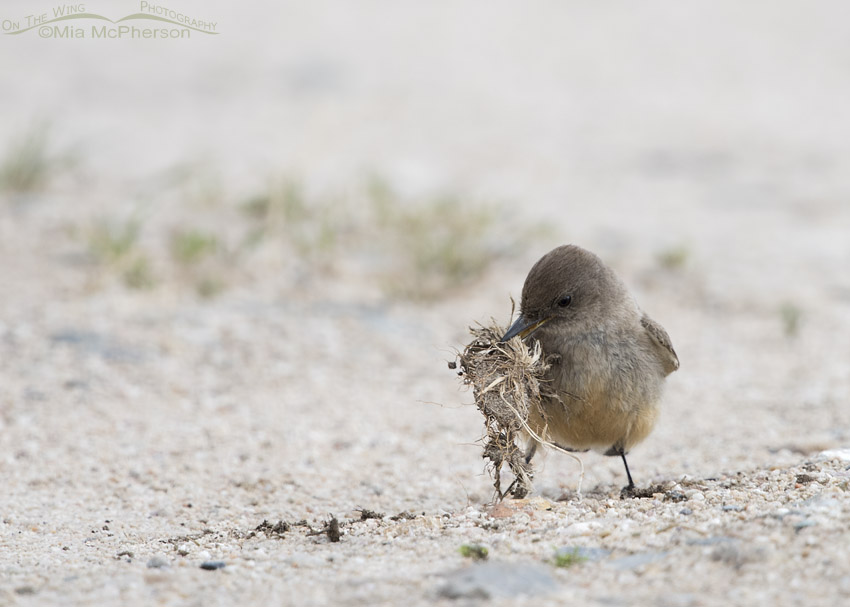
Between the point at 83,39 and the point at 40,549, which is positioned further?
the point at 83,39

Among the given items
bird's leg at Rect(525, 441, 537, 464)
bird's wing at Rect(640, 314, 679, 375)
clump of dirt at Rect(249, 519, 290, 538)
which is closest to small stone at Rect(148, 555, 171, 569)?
clump of dirt at Rect(249, 519, 290, 538)

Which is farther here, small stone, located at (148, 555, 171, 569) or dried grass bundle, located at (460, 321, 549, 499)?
dried grass bundle, located at (460, 321, 549, 499)

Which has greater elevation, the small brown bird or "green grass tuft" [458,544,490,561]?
the small brown bird

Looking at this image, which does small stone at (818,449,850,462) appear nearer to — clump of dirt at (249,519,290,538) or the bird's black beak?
the bird's black beak

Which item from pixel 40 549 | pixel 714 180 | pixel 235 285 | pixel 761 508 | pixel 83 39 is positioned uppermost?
pixel 83 39

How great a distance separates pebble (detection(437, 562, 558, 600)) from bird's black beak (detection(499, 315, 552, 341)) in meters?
1.36

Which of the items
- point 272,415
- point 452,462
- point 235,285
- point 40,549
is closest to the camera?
point 40,549

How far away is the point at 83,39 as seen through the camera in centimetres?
1777

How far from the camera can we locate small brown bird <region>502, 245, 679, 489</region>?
187 inches

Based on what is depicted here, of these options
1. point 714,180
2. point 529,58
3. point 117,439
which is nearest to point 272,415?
point 117,439

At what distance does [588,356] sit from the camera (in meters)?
4.81

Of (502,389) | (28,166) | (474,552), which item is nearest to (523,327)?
(502,389)

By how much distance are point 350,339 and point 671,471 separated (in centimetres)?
314

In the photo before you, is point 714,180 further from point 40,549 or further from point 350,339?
point 40,549
